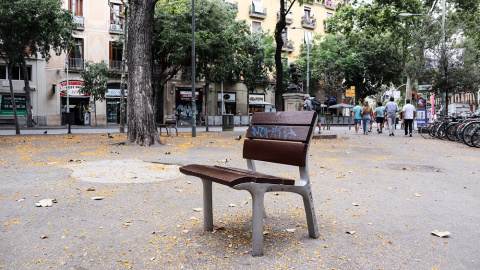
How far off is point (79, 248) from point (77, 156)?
6784 millimetres

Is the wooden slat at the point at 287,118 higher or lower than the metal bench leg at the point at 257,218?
higher

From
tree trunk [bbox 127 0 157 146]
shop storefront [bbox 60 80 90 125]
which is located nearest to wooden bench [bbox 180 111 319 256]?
tree trunk [bbox 127 0 157 146]

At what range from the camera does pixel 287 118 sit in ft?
11.0

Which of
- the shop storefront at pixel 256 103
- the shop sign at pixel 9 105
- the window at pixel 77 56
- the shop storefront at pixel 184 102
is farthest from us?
the shop storefront at pixel 256 103

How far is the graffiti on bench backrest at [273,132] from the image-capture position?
3.28m

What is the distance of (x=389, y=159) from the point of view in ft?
30.3

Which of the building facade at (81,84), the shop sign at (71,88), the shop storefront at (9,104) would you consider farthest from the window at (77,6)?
the shop storefront at (9,104)

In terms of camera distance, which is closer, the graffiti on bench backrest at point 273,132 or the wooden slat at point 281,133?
the wooden slat at point 281,133

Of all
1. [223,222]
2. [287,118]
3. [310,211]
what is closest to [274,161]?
[287,118]

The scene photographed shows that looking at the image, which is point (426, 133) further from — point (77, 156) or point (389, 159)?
point (77, 156)

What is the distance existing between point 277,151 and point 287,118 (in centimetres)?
31

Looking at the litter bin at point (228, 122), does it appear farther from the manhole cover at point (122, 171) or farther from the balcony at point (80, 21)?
the balcony at point (80, 21)

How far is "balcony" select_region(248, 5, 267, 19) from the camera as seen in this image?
41.8 metres

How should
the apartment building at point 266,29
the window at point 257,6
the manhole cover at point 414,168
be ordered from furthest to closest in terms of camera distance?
the window at point 257,6
the apartment building at point 266,29
the manhole cover at point 414,168
